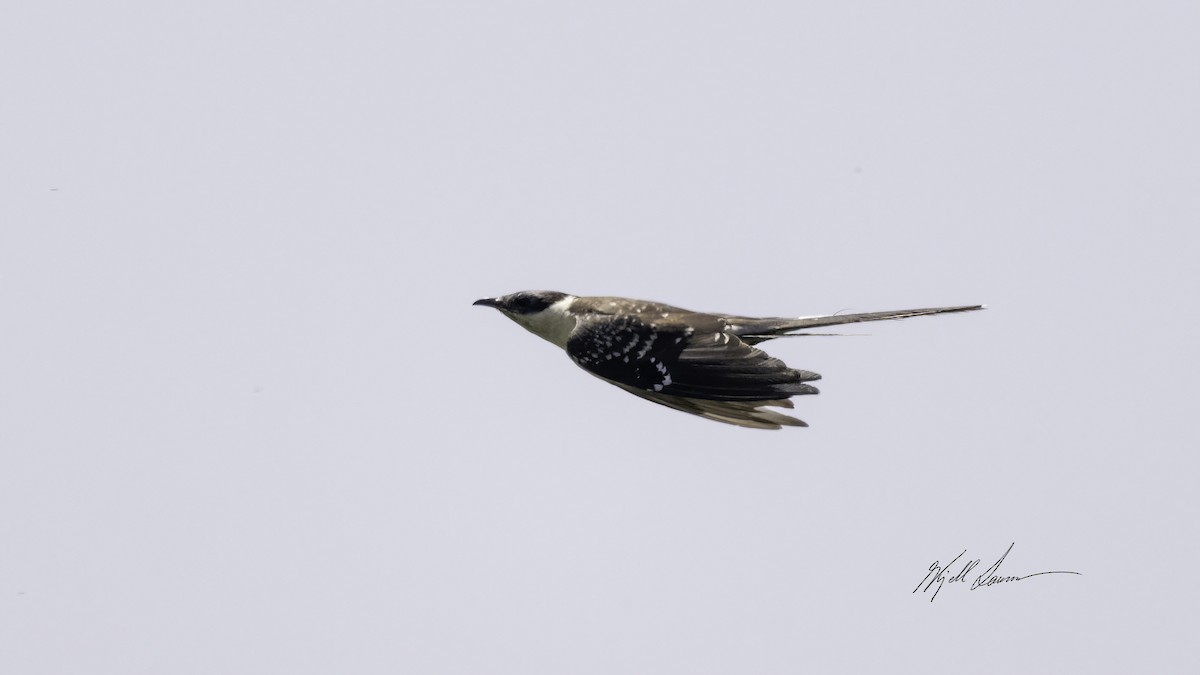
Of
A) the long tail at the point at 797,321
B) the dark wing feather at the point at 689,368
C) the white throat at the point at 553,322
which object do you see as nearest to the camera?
the dark wing feather at the point at 689,368

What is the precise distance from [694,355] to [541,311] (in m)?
1.64

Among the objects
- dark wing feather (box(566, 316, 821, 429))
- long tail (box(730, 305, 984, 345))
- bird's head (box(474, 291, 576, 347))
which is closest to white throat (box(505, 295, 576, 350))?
bird's head (box(474, 291, 576, 347))

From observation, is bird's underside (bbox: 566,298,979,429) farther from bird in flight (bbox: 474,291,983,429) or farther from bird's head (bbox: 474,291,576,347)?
bird's head (bbox: 474,291,576,347)

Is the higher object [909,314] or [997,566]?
[909,314]

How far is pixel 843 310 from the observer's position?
10180 mm

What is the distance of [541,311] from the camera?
36.6 feet

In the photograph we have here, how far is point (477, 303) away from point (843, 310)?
2832 millimetres

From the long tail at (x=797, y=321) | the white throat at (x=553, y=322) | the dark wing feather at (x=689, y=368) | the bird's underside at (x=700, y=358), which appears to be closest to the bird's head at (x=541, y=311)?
the white throat at (x=553, y=322)

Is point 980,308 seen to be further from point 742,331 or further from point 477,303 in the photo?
point 477,303

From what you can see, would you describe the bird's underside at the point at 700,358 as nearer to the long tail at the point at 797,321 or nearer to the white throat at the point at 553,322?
the long tail at the point at 797,321

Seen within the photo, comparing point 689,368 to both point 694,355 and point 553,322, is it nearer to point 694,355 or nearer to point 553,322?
point 694,355

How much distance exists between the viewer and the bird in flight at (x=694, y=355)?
9.54 m

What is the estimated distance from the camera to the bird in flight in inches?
376

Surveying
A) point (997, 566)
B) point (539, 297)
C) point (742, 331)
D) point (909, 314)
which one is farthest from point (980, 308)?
point (539, 297)
